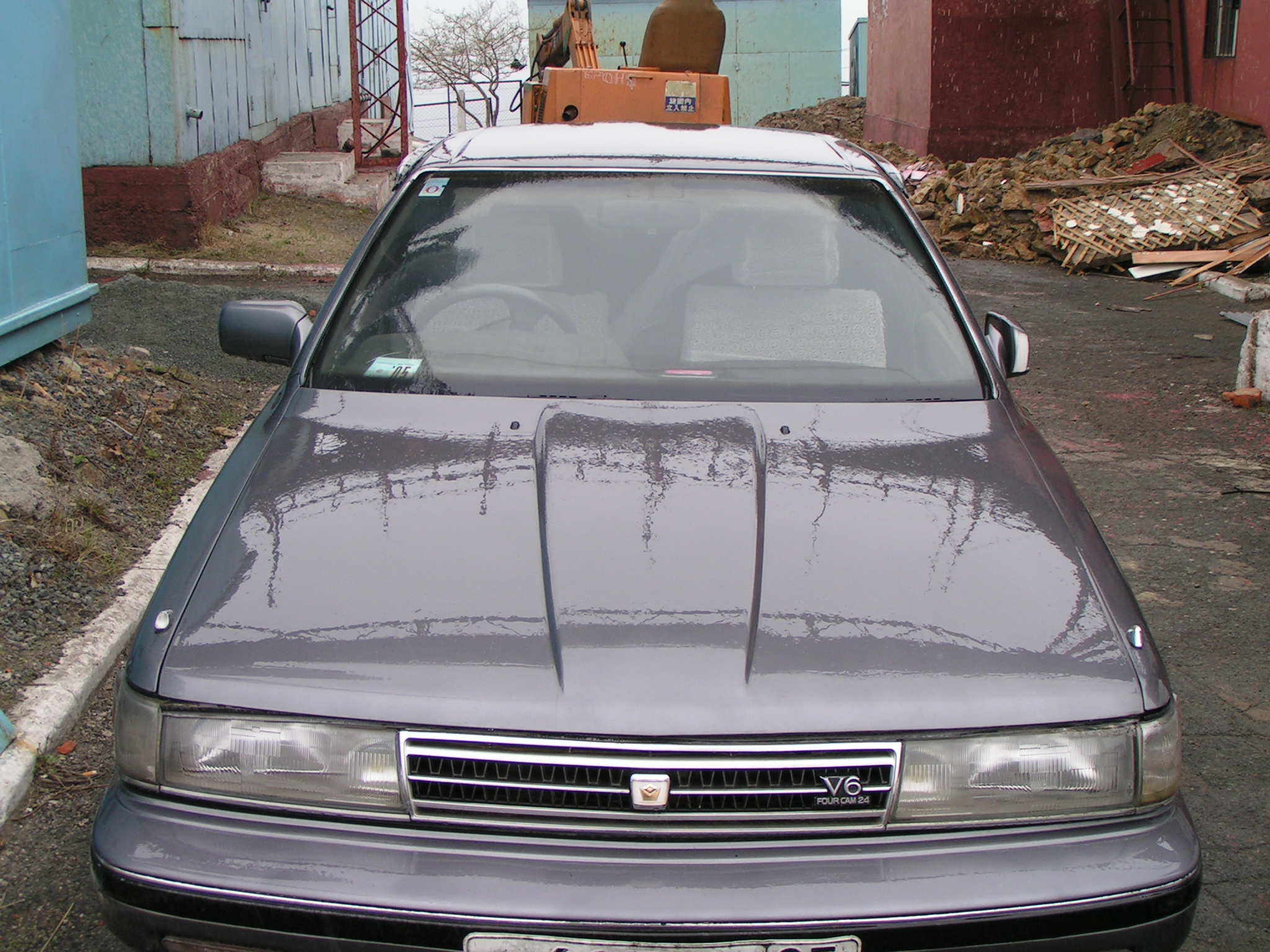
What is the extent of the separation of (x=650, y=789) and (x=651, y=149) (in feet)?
6.56

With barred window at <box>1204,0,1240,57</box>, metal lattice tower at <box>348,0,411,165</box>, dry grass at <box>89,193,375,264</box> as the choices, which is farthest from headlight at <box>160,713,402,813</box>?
barred window at <box>1204,0,1240,57</box>

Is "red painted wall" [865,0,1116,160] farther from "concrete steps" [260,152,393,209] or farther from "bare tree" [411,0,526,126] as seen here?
"bare tree" [411,0,526,126]

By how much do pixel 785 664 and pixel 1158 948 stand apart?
71 cm

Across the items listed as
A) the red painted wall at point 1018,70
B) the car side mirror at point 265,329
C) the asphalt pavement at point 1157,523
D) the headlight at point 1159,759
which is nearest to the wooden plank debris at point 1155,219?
the asphalt pavement at point 1157,523

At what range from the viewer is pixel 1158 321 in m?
9.91

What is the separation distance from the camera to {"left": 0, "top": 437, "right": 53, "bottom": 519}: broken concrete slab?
166 inches

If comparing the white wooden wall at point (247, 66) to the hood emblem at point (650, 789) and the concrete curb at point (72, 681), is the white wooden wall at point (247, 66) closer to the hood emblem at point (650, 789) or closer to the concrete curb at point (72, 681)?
the concrete curb at point (72, 681)

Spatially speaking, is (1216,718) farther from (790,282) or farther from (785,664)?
(785,664)

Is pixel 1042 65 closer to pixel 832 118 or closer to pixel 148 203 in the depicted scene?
pixel 832 118

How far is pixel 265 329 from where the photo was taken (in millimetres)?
3010

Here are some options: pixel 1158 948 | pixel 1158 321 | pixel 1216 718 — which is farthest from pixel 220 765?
pixel 1158 321

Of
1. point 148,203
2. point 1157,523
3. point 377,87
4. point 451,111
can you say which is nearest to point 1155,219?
point 1157,523

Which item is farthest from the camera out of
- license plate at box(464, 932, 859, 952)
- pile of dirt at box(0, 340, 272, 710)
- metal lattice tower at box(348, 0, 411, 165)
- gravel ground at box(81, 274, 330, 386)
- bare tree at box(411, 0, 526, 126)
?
bare tree at box(411, 0, 526, 126)

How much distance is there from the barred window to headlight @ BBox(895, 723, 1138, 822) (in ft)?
55.6
